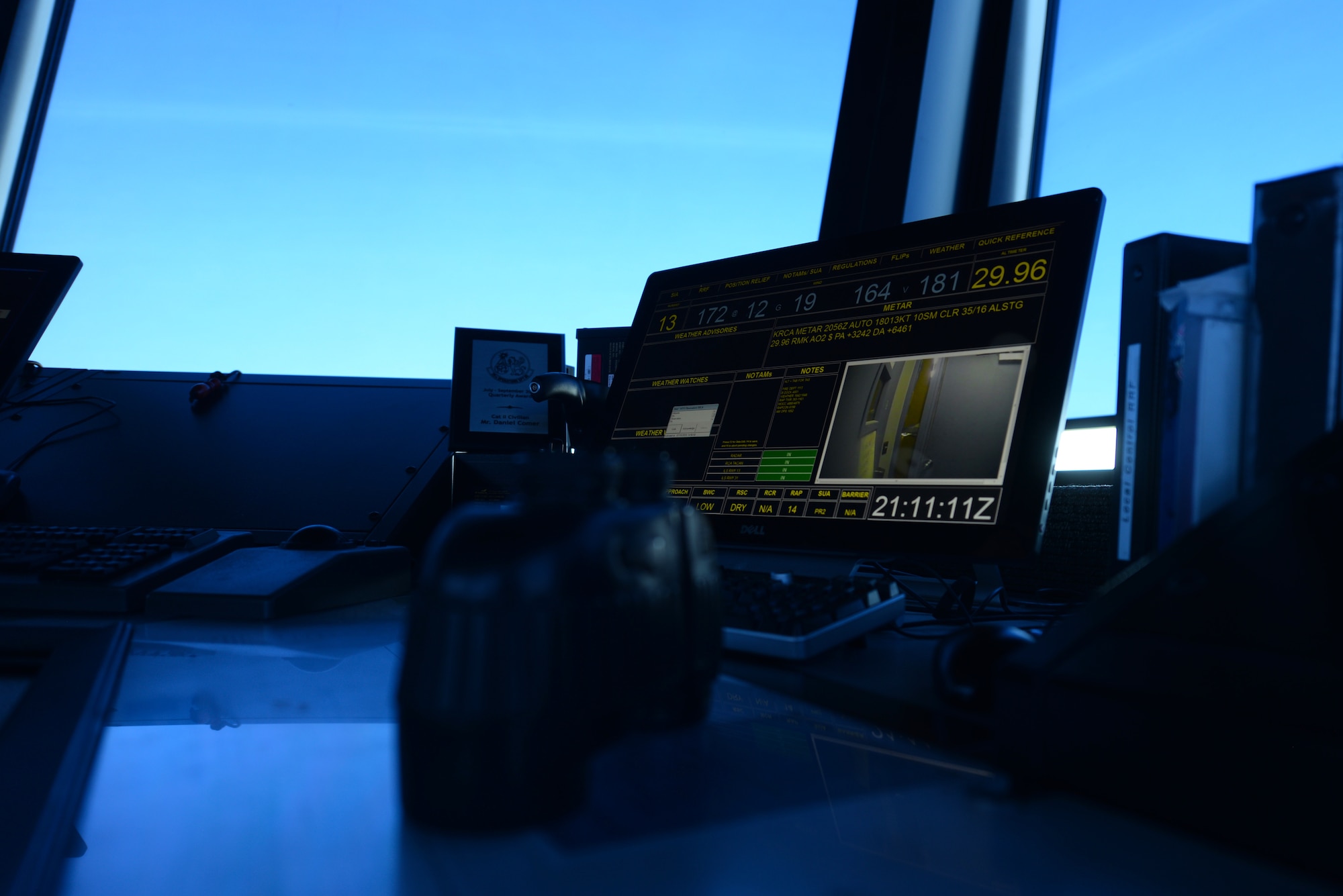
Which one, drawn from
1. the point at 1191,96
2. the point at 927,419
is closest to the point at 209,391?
the point at 927,419

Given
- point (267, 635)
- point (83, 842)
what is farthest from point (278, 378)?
point (83, 842)

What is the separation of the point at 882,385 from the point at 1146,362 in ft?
0.90

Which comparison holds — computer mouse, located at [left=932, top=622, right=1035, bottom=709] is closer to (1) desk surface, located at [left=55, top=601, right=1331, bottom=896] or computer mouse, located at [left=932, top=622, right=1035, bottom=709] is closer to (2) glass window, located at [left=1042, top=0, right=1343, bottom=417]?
(1) desk surface, located at [left=55, top=601, right=1331, bottom=896]

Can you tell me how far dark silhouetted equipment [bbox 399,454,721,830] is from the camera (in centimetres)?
25

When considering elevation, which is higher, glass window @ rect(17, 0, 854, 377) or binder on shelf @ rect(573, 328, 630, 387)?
glass window @ rect(17, 0, 854, 377)

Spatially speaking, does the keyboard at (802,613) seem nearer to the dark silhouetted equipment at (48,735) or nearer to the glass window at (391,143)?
the dark silhouetted equipment at (48,735)

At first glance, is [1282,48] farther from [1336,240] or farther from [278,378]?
[278,378]

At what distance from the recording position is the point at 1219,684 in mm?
293

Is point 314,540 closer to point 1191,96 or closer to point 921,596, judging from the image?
point 921,596

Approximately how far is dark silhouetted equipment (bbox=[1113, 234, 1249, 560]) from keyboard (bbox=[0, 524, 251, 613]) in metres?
0.85

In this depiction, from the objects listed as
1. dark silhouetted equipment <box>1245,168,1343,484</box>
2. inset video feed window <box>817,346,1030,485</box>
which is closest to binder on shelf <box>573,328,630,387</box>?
inset video feed window <box>817,346,1030,485</box>

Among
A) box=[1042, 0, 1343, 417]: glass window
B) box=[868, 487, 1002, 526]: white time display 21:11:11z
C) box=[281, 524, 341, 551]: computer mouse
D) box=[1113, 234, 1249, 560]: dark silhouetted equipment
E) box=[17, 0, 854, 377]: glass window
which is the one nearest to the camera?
box=[1113, 234, 1249, 560]: dark silhouetted equipment

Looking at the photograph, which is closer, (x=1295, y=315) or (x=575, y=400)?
(x=1295, y=315)

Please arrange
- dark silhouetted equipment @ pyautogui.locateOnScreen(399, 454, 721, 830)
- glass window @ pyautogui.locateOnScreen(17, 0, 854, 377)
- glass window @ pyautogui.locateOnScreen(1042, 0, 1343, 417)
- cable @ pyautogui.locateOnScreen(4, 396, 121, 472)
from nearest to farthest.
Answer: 1. dark silhouetted equipment @ pyautogui.locateOnScreen(399, 454, 721, 830)
2. glass window @ pyautogui.locateOnScreen(1042, 0, 1343, 417)
3. cable @ pyautogui.locateOnScreen(4, 396, 121, 472)
4. glass window @ pyautogui.locateOnScreen(17, 0, 854, 377)
